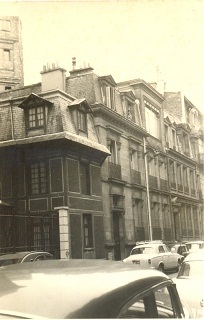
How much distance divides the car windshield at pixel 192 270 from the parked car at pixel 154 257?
7158mm

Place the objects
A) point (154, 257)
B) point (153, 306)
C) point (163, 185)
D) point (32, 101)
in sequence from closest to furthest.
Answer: point (153, 306)
point (154, 257)
point (32, 101)
point (163, 185)

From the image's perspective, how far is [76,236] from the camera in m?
16.9

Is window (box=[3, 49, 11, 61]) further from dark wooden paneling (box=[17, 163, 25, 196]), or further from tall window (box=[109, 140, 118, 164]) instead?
dark wooden paneling (box=[17, 163, 25, 196])

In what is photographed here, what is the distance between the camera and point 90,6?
6785mm

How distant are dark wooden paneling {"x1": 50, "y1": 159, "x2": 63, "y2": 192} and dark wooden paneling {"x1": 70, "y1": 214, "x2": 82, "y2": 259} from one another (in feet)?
4.45

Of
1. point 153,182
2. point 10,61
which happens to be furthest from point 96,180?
point 10,61

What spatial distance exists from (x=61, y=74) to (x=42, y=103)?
3.21 m

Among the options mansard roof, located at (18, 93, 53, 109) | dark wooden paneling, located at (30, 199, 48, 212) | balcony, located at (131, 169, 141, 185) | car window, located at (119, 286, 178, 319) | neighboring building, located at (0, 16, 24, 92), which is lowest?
car window, located at (119, 286, 178, 319)

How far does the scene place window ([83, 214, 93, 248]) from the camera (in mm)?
18078

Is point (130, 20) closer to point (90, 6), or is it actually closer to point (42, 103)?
point (90, 6)

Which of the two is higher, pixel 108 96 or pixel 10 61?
pixel 10 61

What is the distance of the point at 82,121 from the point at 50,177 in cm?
345

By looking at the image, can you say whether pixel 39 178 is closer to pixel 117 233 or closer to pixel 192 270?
pixel 117 233

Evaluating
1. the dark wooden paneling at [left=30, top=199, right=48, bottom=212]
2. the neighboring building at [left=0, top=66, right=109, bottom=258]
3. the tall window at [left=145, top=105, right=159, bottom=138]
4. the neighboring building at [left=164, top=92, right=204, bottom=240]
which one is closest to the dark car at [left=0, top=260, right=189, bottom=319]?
the neighboring building at [left=0, top=66, right=109, bottom=258]
